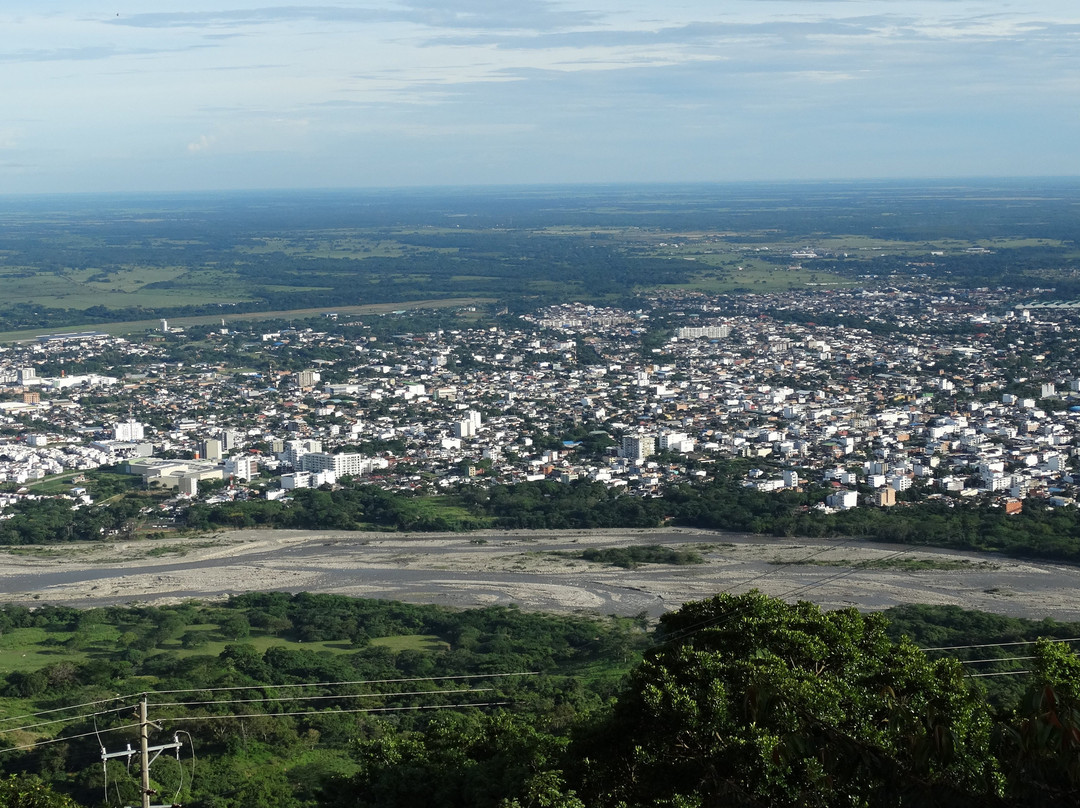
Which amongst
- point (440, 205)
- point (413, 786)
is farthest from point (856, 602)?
point (440, 205)

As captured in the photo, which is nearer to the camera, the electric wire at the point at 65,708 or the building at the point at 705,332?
Answer: the electric wire at the point at 65,708

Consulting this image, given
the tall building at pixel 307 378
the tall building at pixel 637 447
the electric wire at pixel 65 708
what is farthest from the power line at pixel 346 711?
the tall building at pixel 307 378

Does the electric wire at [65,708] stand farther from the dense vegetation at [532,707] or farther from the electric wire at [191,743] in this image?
the electric wire at [191,743]

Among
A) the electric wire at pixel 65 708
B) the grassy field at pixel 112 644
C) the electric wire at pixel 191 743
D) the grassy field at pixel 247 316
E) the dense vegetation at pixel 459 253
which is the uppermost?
the dense vegetation at pixel 459 253

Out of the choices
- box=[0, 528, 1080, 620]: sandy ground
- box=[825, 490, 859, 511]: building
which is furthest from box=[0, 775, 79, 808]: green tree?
box=[825, 490, 859, 511]: building

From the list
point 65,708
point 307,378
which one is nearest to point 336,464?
point 307,378
